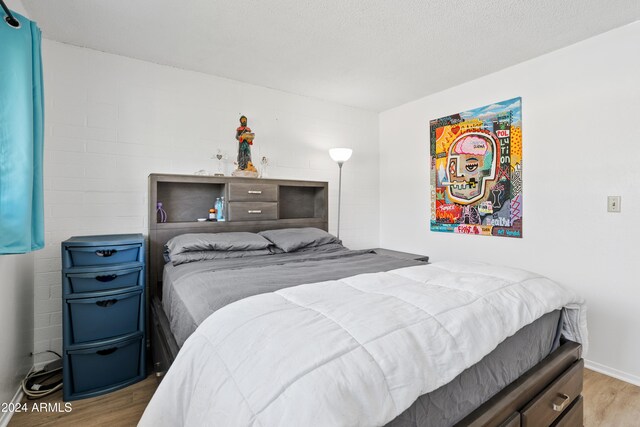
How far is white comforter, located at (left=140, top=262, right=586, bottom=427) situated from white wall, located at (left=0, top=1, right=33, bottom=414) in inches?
55.2

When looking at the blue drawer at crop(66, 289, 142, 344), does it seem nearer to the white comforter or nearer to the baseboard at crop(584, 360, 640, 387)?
the white comforter

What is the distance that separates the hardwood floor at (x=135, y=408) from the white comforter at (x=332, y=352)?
113 centimetres

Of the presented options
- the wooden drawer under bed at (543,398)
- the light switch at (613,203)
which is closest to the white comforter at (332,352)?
the wooden drawer under bed at (543,398)

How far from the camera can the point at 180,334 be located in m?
1.47

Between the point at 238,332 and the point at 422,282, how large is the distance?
88 centimetres

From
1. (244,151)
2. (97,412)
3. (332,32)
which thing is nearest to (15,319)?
(97,412)

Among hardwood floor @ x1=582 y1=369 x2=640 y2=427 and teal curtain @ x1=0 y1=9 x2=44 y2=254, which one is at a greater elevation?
teal curtain @ x1=0 y1=9 x2=44 y2=254

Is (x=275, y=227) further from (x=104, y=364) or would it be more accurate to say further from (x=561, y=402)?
(x=561, y=402)

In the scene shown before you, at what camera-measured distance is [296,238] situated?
2781mm

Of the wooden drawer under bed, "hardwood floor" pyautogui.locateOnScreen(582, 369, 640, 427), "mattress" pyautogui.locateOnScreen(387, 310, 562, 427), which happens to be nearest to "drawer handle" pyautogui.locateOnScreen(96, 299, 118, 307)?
"mattress" pyautogui.locateOnScreen(387, 310, 562, 427)

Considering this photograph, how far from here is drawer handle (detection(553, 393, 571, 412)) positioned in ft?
4.31

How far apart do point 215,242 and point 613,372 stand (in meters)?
3.11

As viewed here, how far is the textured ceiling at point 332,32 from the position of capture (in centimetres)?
205

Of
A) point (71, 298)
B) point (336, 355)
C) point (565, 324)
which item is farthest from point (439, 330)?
point (71, 298)
